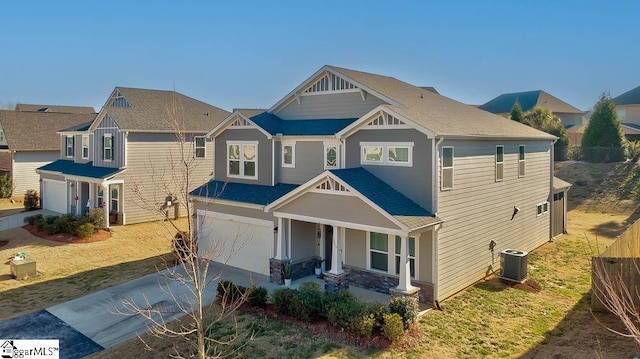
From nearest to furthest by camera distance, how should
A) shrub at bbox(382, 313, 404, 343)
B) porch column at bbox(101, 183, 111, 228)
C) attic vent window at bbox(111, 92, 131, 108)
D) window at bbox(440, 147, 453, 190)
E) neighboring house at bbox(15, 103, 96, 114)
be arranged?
shrub at bbox(382, 313, 404, 343)
window at bbox(440, 147, 453, 190)
porch column at bbox(101, 183, 111, 228)
attic vent window at bbox(111, 92, 131, 108)
neighboring house at bbox(15, 103, 96, 114)

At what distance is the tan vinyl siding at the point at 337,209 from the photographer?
43.8 ft

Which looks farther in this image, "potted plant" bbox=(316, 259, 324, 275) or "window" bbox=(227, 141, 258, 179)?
"window" bbox=(227, 141, 258, 179)

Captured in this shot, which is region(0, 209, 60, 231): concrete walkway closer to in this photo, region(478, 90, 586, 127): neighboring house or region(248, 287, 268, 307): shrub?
region(248, 287, 268, 307): shrub

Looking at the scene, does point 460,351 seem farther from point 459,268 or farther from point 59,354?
point 59,354

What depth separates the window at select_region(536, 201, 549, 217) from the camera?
21.2 m

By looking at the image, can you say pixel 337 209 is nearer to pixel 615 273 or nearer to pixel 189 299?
pixel 189 299

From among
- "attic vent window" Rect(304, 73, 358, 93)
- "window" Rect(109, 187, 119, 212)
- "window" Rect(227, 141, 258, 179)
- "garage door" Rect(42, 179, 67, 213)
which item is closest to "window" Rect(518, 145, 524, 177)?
"attic vent window" Rect(304, 73, 358, 93)

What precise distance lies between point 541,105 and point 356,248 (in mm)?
49524

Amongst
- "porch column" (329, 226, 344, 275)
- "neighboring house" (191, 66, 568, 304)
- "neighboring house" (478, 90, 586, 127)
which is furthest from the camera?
"neighboring house" (478, 90, 586, 127)

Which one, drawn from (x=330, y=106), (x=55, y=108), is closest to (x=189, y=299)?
(x=330, y=106)

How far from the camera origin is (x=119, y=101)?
3116 cm

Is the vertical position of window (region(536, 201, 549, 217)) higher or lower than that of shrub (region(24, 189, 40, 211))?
higher

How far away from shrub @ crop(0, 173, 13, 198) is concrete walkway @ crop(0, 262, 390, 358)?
84.6ft

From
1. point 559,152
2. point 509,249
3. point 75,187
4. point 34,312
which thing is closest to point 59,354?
point 34,312
